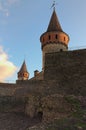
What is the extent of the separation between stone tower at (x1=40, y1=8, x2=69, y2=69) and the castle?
8.19 metres

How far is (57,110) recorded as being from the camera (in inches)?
698

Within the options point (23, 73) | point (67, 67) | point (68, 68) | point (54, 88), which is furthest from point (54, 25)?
point (23, 73)

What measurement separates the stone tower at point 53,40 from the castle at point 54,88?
322 inches

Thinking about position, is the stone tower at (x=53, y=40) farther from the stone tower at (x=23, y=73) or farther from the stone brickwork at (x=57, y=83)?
the stone tower at (x=23, y=73)

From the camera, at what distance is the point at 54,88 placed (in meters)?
21.7

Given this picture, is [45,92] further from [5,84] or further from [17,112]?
[5,84]

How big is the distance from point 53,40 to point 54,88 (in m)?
12.9

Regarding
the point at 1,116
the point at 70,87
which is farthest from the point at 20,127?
the point at 70,87

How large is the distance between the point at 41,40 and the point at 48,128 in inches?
851

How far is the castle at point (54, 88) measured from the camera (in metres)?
18.2

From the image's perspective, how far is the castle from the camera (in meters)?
18.2

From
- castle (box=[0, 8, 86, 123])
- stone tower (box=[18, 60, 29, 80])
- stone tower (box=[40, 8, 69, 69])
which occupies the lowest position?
castle (box=[0, 8, 86, 123])

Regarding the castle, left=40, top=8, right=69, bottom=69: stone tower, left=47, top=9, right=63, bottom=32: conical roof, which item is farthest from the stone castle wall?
left=47, top=9, right=63, bottom=32: conical roof

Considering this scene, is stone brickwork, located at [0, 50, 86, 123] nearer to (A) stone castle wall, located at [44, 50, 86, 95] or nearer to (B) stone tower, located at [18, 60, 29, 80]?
(A) stone castle wall, located at [44, 50, 86, 95]
